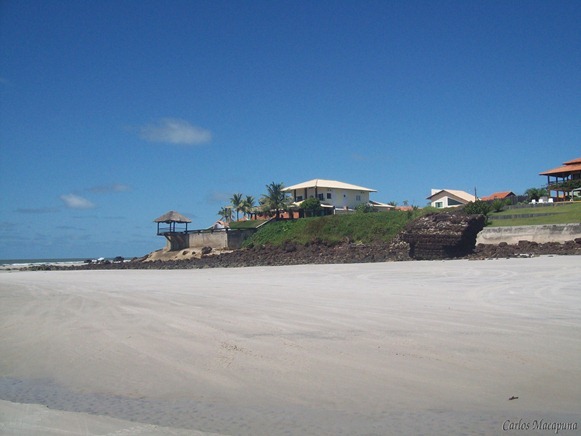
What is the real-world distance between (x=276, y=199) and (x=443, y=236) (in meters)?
44.4

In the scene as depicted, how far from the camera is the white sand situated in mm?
4309

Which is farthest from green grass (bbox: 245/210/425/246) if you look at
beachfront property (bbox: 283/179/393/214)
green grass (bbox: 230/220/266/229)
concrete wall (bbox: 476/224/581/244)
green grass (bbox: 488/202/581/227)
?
beachfront property (bbox: 283/179/393/214)

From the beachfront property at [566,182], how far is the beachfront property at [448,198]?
1359 centimetres

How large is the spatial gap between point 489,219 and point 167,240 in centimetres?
4105

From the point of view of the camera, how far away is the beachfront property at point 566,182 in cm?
6262

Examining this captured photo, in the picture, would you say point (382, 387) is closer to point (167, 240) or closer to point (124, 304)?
point (124, 304)

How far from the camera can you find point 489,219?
153 ft

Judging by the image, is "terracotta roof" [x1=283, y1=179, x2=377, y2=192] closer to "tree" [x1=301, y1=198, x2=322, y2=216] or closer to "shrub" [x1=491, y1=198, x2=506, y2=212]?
"tree" [x1=301, y1=198, x2=322, y2=216]

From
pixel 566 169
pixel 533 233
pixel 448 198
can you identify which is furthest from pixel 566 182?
pixel 533 233

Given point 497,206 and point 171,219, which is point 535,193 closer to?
point 497,206

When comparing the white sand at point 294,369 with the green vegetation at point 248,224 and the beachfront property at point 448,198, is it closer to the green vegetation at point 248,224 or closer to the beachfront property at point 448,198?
the green vegetation at point 248,224

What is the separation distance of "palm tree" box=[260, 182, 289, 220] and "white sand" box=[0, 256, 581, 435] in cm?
6109

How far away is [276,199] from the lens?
71.2 meters

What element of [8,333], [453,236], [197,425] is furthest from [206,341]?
[453,236]
